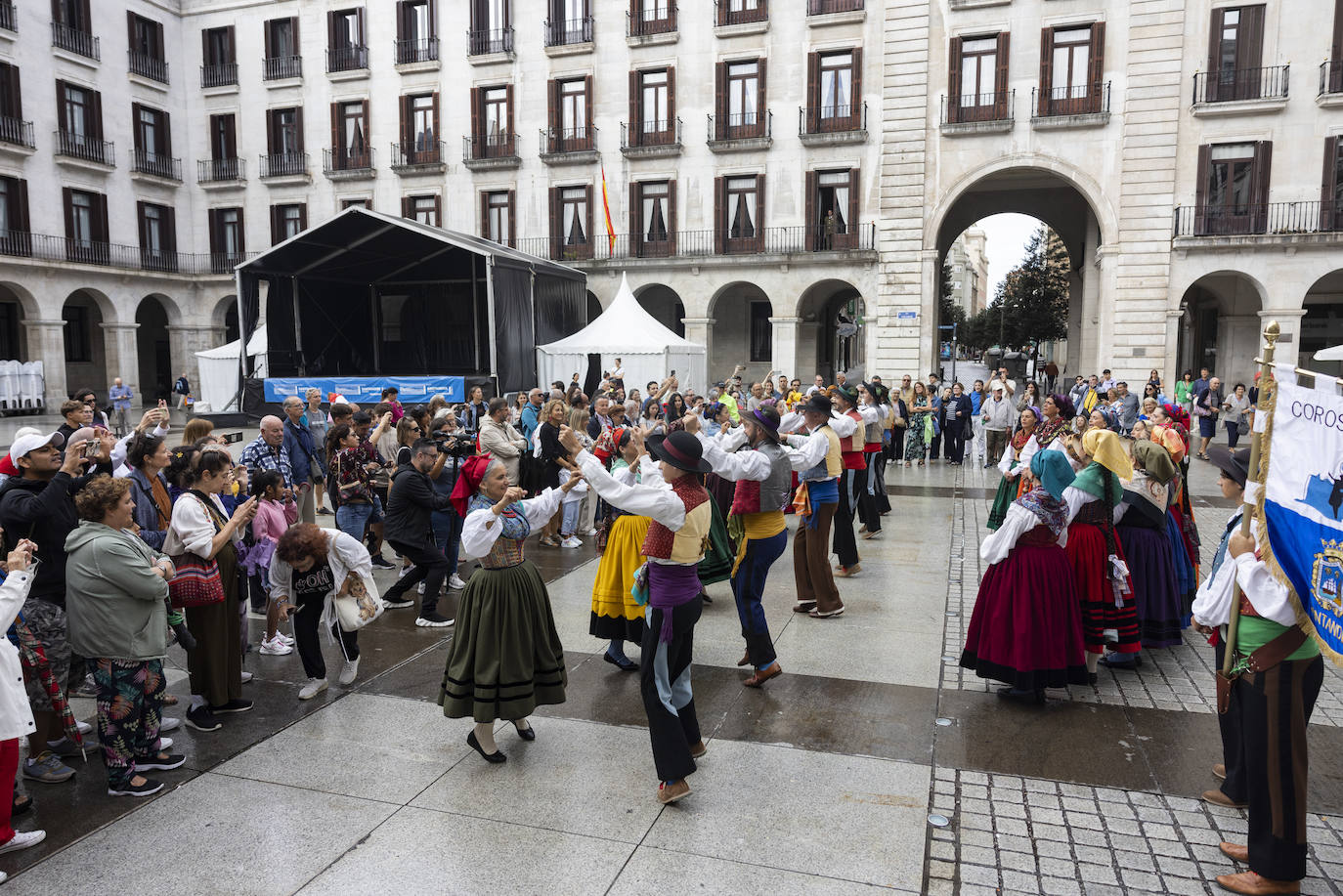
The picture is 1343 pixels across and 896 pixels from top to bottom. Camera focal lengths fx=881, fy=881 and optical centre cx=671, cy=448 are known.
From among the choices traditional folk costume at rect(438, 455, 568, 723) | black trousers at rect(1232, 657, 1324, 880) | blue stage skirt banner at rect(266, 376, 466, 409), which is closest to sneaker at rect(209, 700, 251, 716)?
traditional folk costume at rect(438, 455, 568, 723)

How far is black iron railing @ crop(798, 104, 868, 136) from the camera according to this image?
24.9 m

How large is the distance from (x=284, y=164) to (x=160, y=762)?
3075 centimetres

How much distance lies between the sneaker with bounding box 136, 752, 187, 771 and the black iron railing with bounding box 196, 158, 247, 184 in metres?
32.0

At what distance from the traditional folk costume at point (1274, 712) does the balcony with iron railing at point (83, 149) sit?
34.6m

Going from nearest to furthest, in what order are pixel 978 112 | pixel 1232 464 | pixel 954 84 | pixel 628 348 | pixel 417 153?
1. pixel 1232 464
2. pixel 628 348
3. pixel 978 112
4. pixel 954 84
5. pixel 417 153

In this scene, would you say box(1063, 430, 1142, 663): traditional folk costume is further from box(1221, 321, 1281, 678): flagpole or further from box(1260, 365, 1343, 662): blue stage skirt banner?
box(1260, 365, 1343, 662): blue stage skirt banner

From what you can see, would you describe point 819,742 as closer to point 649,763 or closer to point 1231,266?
point 649,763

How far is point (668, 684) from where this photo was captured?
429cm


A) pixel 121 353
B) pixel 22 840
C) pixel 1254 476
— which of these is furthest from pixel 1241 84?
pixel 121 353

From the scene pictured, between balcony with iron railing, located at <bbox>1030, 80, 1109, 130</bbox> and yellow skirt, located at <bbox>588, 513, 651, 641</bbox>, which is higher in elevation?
balcony with iron railing, located at <bbox>1030, 80, 1109, 130</bbox>

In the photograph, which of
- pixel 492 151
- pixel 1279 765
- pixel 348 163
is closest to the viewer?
pixel 1279 765

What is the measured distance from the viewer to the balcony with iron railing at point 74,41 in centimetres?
2820

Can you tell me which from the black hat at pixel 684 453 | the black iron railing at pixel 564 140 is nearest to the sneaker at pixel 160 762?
the black hat at pixel 684 453

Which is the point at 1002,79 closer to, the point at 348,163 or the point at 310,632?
the point at 348,163
